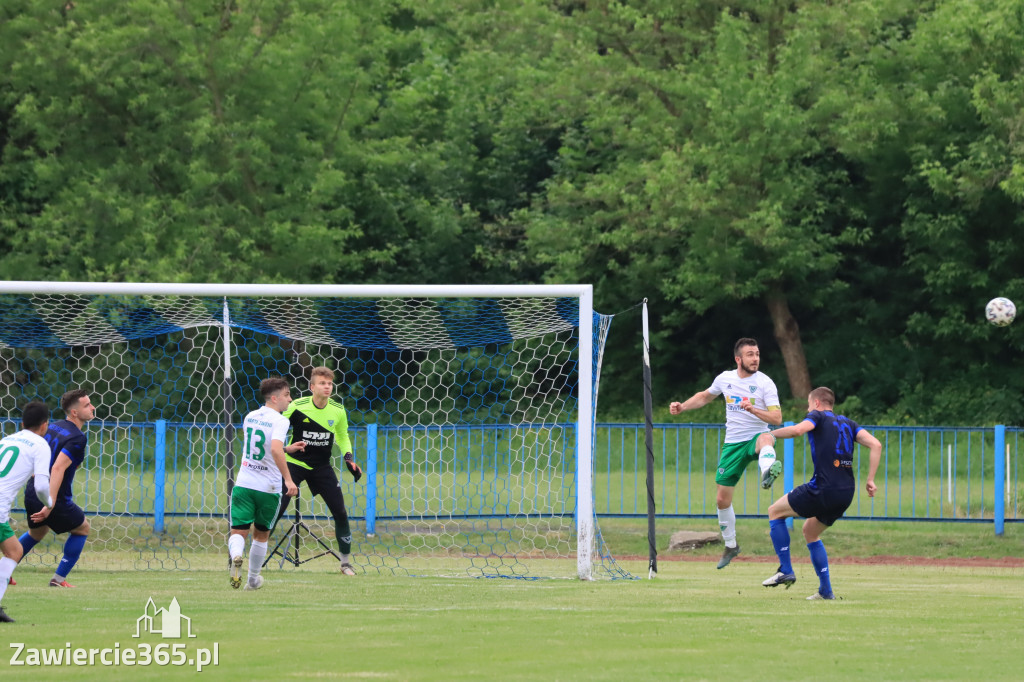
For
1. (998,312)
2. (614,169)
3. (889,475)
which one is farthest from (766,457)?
(614,169)

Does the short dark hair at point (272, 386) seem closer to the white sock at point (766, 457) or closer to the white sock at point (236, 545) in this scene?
the white sock at point (236, 545)

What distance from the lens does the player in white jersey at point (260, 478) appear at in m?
11.1

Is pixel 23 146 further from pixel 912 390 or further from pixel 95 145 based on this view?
pixel 912 390

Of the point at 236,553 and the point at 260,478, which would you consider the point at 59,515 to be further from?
the point at 260,478

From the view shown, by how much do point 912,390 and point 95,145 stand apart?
20886 millimetres

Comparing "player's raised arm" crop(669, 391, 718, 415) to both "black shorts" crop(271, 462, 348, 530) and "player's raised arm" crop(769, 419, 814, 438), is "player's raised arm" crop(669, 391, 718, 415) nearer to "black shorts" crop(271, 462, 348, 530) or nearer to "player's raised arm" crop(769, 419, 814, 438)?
"player's raised arm" crop(769, 419, 814, 438)

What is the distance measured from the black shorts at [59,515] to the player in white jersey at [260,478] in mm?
1435

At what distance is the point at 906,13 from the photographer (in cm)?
3175

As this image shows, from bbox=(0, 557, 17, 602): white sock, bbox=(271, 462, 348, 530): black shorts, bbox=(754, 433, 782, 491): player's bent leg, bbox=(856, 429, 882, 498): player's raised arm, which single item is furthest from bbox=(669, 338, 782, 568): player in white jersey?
bbox=(0, 557, 17, 602): white sock

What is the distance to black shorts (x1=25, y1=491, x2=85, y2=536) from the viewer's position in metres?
11.5

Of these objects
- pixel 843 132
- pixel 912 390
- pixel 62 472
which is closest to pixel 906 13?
pixel 843 132

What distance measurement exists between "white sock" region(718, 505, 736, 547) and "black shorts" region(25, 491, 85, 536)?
5866mm

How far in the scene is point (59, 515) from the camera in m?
11.5

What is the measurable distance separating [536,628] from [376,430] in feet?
32.5
